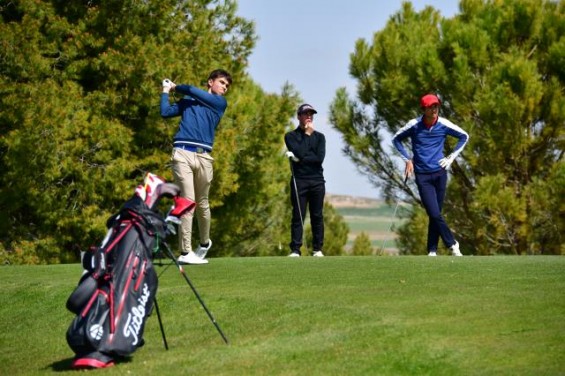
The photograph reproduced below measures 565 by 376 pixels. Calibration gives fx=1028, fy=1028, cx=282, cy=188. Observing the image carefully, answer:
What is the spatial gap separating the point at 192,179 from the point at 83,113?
13020mm

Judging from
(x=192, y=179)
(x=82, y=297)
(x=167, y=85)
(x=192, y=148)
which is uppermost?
(x=167, y=85)

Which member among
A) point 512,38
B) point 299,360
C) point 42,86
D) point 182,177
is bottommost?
point 299,360

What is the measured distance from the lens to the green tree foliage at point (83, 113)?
24547mm

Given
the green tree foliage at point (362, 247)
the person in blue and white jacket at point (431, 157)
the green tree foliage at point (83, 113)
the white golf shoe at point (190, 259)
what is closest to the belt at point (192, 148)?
the white golf shoe at point (190, 259)

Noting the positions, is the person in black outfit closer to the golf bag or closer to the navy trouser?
the navy trouser

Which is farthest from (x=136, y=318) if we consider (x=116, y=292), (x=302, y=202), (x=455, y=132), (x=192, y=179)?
(x=455, y=132)

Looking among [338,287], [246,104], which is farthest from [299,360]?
[246,104]

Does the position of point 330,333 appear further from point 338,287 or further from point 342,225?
point 342,225

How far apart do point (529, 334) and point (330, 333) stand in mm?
1651

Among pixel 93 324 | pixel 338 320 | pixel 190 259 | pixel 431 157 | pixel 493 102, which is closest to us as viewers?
pixel 93 324

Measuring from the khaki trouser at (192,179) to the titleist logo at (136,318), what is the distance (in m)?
3.90

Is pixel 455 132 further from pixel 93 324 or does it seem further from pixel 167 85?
pixel 93 324

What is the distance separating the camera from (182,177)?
12.7m

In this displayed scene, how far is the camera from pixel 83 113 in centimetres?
2512
